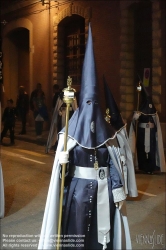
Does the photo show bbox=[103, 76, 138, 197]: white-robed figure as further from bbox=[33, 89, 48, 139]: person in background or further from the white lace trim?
bbox=[33, 89, 48, 139]: person in background

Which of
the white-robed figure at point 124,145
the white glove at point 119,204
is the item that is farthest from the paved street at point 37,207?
the white glove at point 119,204

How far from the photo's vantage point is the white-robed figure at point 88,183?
14.6 feet

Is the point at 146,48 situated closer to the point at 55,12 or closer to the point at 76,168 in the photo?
the point at 55,12

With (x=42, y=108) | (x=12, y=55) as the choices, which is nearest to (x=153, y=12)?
(x=42, y=108)

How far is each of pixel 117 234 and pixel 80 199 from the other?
23.1 inches

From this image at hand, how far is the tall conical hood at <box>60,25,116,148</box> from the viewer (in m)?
4.44

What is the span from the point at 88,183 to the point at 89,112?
0.73 m

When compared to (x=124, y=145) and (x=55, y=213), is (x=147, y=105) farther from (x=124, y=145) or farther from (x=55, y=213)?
(x=55, y=213)

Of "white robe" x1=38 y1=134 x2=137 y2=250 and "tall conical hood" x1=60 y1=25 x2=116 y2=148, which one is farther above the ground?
"tall conical hood" x1=60 y1=25 x2=116 y2=148

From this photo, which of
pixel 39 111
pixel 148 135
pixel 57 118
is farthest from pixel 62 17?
pixel 148 135

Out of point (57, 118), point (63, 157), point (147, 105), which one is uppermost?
point (147, 105)

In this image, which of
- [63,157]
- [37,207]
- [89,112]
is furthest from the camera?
[37,207]

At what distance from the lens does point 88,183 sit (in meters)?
4.48

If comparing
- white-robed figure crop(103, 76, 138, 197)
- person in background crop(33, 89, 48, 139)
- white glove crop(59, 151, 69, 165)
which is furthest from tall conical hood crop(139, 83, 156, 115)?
person in background crop(33, 89, 48, 139)
